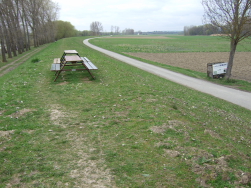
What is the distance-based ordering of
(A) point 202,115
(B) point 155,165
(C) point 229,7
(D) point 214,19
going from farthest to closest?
1. (D) point 214,19
2. (C) point 229,7
3. (A) point 202,115
4. (B) point 155,165

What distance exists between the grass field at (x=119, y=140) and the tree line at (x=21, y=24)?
23.4 metres

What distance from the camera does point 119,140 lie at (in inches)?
211

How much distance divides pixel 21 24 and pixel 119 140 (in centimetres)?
4432

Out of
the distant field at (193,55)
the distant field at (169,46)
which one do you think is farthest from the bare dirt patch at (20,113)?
the distant field at (169,46)

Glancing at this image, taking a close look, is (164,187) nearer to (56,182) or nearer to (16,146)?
(56,182)

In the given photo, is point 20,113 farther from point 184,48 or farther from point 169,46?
point 169,46

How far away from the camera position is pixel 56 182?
148 inches

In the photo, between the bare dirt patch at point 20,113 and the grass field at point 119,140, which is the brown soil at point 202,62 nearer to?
the grass field at point 119,140

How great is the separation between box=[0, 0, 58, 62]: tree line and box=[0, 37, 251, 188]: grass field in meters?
23.4

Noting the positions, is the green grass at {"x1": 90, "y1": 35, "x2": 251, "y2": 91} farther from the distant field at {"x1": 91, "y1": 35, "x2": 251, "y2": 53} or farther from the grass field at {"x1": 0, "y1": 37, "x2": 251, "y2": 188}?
the grass field at {"x1": 0, "y1": 37, "x2": 251, "y2": 188}

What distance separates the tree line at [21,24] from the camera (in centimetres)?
2889

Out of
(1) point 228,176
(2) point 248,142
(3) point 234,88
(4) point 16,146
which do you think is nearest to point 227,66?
(3) point 234,88

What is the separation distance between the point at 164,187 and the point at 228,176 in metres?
1.18

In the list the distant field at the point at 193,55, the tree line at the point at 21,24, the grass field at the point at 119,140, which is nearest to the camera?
the grass field at the point at 119,140
